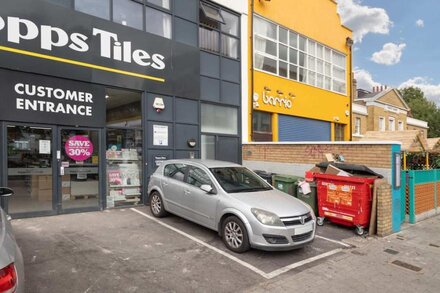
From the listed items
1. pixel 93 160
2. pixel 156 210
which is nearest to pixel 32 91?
pixel 93 160

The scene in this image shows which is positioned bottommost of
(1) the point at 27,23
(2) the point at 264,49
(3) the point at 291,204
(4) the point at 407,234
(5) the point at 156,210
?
(4) the point at 407,234

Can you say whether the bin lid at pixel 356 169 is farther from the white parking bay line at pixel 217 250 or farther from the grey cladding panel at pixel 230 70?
the grey cladding panel at pixel 230 70

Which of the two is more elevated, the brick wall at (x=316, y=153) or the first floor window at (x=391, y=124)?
the first floor window at (x=391, y=124)

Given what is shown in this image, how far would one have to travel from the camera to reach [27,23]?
24.4 feet

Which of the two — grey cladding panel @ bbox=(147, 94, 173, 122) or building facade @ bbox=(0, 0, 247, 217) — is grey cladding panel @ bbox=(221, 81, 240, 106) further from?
grey cladding panel @ bbox=(147, 94, 173, 122)

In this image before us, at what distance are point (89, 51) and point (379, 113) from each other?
23552 mm

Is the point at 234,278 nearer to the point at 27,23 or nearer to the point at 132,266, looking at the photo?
the point at 132,266

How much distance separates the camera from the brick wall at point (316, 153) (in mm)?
7883

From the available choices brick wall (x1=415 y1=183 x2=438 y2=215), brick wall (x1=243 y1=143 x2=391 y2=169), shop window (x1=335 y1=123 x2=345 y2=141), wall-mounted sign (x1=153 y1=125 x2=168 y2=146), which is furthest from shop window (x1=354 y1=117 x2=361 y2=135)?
wall-mounted sign (x1=153 y1=125 x2=168 y2=146)

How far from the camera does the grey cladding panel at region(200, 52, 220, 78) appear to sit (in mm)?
10991

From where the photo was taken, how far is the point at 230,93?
11984 mm

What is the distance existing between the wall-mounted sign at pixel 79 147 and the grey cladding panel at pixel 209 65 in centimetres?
450

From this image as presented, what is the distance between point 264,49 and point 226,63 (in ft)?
8.88

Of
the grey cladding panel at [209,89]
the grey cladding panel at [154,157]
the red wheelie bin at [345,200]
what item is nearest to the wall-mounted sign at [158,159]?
the grey cladding panel at [154,157]
